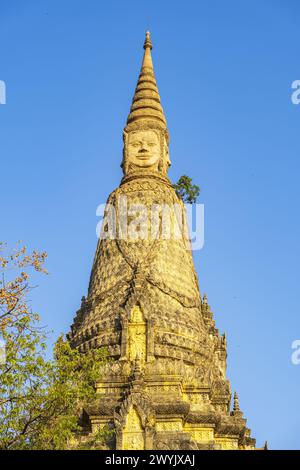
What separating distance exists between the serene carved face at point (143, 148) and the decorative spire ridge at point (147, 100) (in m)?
0.63

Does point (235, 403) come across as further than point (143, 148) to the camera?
No

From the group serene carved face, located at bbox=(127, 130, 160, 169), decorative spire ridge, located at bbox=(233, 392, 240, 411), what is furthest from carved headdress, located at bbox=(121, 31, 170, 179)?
decorative spire ridge, located at bbox=(233, 392, 240, 411)

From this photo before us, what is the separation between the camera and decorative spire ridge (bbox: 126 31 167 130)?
35.1m

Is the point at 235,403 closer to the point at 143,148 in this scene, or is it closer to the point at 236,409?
the point at 236,409

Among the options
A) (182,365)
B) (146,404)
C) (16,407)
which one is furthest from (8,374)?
(182,365)

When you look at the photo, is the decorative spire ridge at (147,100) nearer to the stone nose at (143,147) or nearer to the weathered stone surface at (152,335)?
the weathered stone surface at (152,335)

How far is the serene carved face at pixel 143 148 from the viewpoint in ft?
110

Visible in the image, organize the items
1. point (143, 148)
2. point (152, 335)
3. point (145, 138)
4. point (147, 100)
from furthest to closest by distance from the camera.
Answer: point (147, 100) < point (145, 138) < point (143, 148) < point (152, 335)

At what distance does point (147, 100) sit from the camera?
3603cm

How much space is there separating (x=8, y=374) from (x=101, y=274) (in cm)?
1432

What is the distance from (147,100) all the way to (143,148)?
10.9ft

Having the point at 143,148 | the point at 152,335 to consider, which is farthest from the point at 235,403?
the point at 143,148

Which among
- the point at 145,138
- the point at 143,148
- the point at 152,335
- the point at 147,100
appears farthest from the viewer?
the point at 147,100

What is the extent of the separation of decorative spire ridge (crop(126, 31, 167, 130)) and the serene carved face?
63 cm
